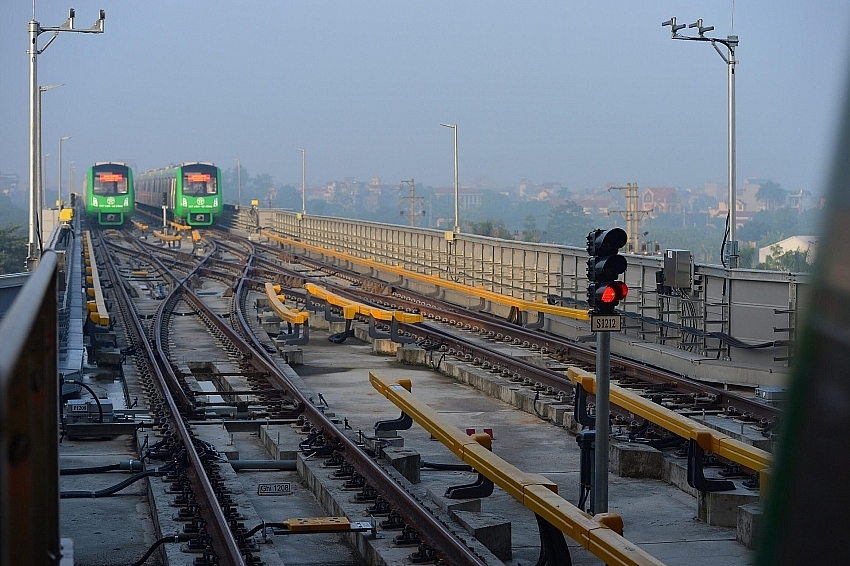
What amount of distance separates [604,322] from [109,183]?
183 ft

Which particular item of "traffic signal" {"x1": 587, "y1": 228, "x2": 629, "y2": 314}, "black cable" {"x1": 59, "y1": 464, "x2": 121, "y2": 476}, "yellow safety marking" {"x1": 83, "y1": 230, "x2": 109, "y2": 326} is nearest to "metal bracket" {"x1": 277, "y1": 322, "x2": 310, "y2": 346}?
"yellow safety marking" {"x1": 83, "y1": 230, "x2": 109, "y2": 326}

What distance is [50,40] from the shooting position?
27.3m

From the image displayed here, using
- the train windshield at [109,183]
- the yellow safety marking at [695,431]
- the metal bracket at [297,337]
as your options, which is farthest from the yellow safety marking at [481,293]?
the train windshield at [109,183]

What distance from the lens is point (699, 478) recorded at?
9219 millimetres

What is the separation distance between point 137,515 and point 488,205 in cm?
18564

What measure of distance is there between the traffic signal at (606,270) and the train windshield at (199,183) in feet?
169

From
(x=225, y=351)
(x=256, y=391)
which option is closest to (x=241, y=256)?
(x=225, y=351)

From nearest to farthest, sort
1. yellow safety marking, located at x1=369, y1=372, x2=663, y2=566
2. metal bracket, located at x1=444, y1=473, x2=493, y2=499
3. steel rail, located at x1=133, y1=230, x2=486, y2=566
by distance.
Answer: yellow safety marking, located at x1=369, y1=372, x2=663, y2=566, steel rail, located at x1=133, y1=230, x2=486, y2=566, metal bracket, located at x1=444, y1=473, x2=493, y2=499

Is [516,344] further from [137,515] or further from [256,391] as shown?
[137,515]

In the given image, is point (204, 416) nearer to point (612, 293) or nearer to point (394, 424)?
point (394, 424)

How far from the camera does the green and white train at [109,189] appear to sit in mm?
60406

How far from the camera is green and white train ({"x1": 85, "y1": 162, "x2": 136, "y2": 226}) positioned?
60406 millimetres

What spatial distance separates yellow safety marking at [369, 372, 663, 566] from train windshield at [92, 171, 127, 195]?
5253 centimetres

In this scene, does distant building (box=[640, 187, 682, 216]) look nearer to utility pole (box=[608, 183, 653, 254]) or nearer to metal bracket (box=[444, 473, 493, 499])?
utility pole (box=[608, 183, 653, 254])
